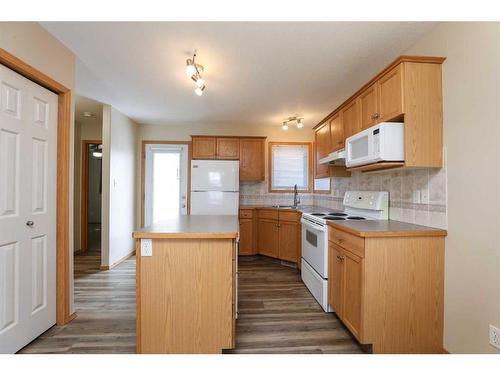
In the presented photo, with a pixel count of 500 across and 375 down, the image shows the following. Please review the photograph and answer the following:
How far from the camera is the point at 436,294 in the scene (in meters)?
1.59

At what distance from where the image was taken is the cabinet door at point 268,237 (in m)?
3.81

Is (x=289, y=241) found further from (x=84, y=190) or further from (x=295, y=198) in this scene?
(x=84, y=190)

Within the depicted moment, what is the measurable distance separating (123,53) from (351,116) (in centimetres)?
218

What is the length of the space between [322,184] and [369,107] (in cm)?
223

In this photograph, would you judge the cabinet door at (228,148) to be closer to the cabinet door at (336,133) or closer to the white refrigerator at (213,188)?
the white refrigerator at (213,188)

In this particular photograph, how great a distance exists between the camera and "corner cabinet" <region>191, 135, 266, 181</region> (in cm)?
407

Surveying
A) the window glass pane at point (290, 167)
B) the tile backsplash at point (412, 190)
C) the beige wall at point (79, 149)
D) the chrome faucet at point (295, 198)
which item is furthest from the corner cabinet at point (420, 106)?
the beige wall at point (79, 149)

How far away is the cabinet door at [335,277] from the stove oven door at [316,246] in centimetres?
6

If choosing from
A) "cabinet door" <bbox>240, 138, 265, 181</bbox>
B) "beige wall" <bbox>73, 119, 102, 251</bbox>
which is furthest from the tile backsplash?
"beige wall" <bbox>73, 119, 102, 251</bbox>

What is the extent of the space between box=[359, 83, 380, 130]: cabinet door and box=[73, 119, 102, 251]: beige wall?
430cm

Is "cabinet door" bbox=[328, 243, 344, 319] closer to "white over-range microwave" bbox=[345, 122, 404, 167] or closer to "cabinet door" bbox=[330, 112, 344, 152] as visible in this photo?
"white over-range microwave" bbox=[345, 122, 404, 167]

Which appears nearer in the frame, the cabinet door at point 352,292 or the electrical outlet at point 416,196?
the cabinet door at point 352,292
